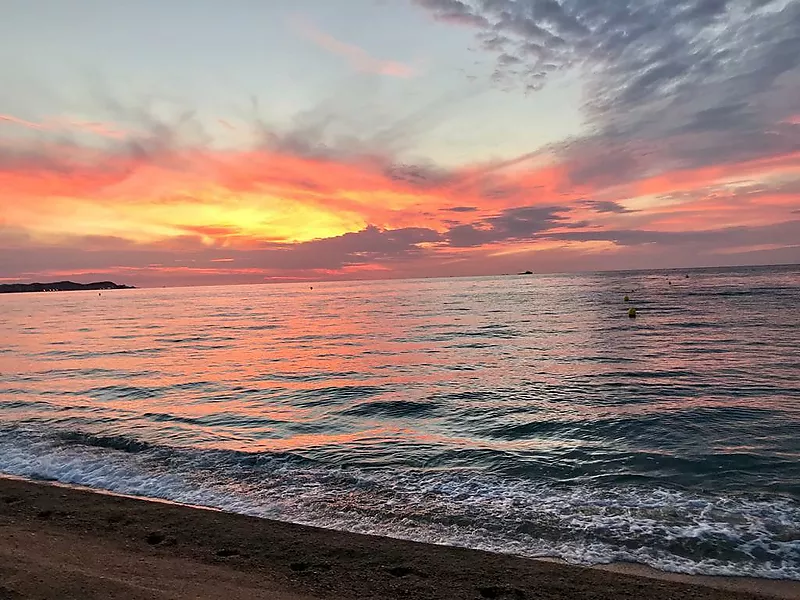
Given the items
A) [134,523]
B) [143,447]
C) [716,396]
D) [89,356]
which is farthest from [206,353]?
[716,396]

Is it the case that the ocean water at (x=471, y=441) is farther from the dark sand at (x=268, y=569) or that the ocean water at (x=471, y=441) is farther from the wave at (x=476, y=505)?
the dark sand at (x=268, y=569)

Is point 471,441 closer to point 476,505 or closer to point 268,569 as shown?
point 476,505

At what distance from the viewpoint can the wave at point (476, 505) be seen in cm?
730

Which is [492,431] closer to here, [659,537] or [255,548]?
[659,537]

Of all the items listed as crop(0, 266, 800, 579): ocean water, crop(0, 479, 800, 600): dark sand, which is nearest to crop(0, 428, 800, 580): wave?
crop(0, 266, 800, 579): ocean water

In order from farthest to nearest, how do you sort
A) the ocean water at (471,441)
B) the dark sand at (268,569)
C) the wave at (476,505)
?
the ocean water at (471,441), the wave at (476,505), the dark sand at (268,569)

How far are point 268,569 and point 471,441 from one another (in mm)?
7577

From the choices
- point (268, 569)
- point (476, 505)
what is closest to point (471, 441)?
point (476, 505)

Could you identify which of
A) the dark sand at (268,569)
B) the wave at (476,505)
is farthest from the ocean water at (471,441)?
the dark sand at (268,569)

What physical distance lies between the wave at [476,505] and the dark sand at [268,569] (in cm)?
63

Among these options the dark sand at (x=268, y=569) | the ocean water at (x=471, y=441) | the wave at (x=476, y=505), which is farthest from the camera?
the ocean water at (x=471, y=441)

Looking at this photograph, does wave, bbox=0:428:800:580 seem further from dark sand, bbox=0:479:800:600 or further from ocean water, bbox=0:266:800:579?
dark sand, bbox=0:479:800:600

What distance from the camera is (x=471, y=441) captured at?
13.2m

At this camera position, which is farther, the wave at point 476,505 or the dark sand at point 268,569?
the wave at point 476,505
